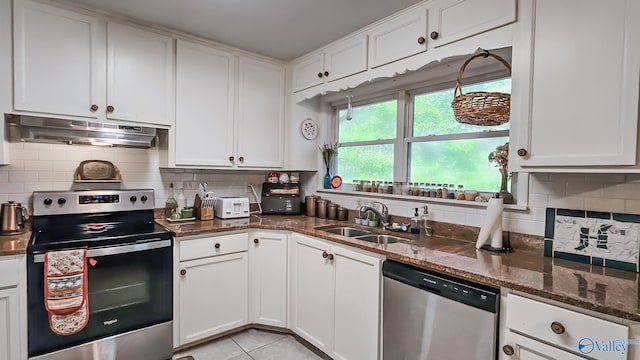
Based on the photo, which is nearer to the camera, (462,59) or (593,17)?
(593,17)

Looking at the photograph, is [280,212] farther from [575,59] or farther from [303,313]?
[575,59]

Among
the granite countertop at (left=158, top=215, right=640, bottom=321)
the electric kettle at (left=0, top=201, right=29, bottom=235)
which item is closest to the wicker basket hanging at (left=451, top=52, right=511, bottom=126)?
the granite countertop at (left=158, top=215, right=640, bottom=321)

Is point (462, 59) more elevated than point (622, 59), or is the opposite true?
point (462, 59)

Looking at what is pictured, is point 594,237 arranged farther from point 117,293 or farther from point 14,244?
point 14,244

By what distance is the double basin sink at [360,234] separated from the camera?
2199 mm

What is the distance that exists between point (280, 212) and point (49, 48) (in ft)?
6.63

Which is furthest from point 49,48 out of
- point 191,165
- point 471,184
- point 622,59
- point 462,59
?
point 622,59

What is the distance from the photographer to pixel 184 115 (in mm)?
2520

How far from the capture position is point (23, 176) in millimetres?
2150

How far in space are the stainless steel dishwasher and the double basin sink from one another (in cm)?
49

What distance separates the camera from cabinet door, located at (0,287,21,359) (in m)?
1.63

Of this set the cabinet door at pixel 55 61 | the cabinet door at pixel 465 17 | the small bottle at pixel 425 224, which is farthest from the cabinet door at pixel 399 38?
the cabinet door at pixel 55 61

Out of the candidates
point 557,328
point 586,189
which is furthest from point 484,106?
point 557,328

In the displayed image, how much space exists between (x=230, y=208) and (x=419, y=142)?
1623 millimetres
